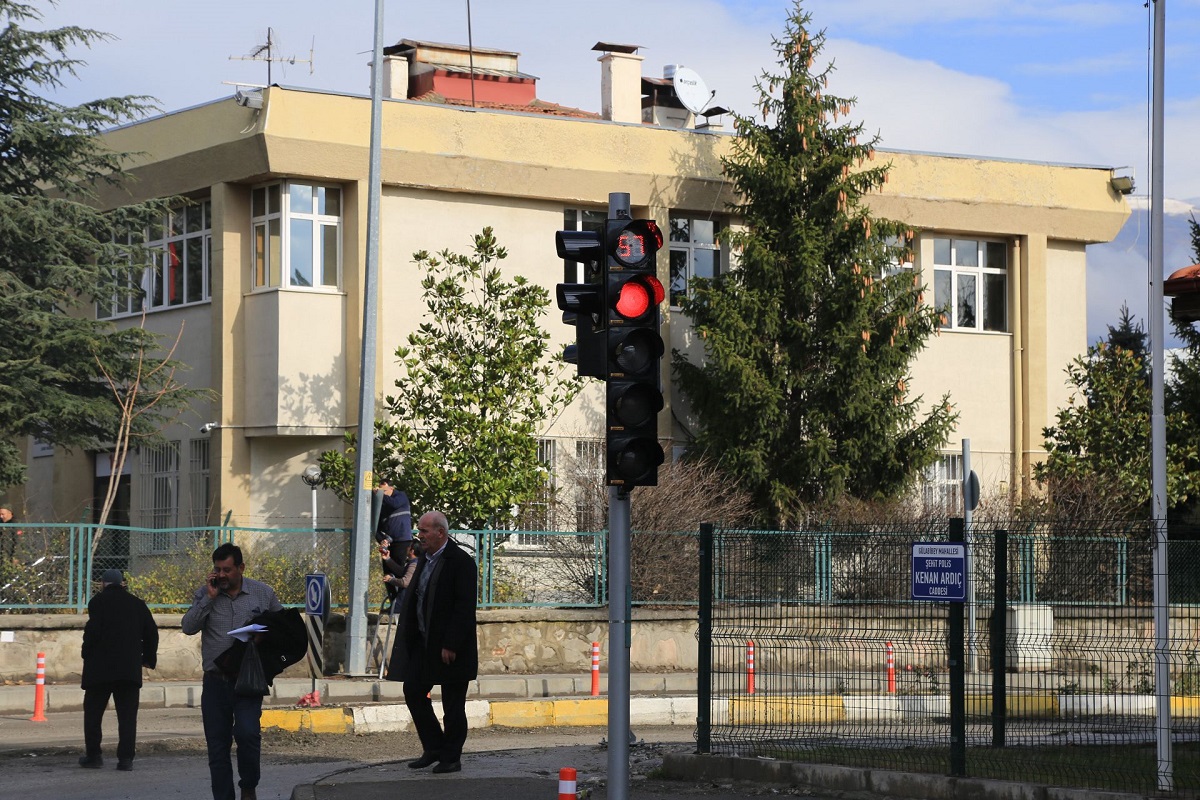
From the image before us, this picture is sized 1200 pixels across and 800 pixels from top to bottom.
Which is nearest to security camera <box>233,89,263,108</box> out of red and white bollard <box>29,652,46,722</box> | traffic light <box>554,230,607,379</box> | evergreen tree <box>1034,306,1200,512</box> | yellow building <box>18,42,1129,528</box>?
yellow building <box>18,42,1129,528</box>

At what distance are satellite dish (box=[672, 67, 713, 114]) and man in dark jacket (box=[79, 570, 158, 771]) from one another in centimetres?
2306

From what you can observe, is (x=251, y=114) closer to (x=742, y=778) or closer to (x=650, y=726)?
(x=650, y=726)

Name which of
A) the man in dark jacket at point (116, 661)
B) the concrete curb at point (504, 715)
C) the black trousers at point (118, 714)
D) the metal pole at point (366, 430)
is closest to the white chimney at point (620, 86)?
the metal pole at point (366, 430)

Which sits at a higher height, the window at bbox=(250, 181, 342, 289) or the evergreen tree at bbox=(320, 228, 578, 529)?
the window at bbox=(250, 181, 342, 289)

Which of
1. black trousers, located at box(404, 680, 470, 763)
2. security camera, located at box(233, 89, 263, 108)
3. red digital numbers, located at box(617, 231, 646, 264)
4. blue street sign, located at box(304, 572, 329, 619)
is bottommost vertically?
black trousers, located at box(404, 680, 470, 763)

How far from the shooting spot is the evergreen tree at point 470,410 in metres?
25.7

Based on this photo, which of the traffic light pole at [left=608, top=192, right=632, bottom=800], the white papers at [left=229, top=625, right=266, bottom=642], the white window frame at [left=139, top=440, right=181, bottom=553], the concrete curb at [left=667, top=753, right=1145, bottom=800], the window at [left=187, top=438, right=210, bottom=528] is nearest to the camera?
the traffic light pole at [left=608, top=192, right=632, bottom=800]

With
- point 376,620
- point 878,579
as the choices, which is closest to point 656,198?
point 376,620

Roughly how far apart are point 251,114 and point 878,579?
16.7 m

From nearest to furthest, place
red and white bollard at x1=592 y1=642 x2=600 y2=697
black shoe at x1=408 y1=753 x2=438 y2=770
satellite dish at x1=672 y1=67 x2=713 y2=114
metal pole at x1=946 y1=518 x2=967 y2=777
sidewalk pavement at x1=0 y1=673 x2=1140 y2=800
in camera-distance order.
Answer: sidewalk pavement at x1=0 y1=673 x2=1140 y2=800
metal pole at x1=946 y1=518 x2=967 y2=777
black shoe at x1=408 y1=753 x2=438 y2=770
red and white bollard at x1=592 y1=642 x2=600 y2=697
satellite dish at x1=672 y1=67 x2=713 y2=114

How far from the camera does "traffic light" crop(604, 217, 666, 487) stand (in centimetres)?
937

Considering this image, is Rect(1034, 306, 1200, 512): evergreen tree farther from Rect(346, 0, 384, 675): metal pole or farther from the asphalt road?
the asphalt road

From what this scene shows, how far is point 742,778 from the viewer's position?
486 inches

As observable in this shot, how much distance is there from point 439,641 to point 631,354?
10.7 ft
